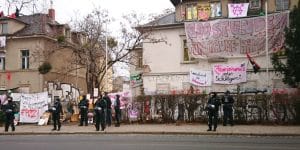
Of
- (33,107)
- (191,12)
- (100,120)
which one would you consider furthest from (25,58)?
(100,120)

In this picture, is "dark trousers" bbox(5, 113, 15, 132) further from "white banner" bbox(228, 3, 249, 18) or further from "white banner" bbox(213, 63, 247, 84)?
"white banner" bbox(228, 3, 249, 18)

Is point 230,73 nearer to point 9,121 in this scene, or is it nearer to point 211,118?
point 211,118

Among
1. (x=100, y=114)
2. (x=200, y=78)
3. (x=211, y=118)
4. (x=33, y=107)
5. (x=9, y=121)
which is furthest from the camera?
(x=200, y=78)

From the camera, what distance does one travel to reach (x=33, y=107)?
32.3 metres

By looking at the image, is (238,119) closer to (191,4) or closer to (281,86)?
(281,86)

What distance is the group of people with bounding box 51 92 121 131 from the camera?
1010 inches

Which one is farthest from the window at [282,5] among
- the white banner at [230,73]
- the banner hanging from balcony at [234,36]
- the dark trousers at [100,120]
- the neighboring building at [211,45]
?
the dark trousers at [100,120]

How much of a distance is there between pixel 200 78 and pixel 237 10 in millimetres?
6097

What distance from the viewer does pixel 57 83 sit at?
50.6m

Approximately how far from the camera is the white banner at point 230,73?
37312 mm

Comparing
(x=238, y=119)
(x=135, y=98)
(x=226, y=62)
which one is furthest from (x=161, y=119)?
(x=226, y=62)

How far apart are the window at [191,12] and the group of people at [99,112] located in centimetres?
1496

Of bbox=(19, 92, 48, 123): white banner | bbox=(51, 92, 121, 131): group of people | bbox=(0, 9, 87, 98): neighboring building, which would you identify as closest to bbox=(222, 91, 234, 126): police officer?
bbox=(51, 92, 121, 131): group of people

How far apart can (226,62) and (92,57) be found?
11135 millimetres
